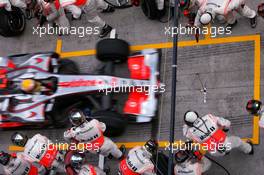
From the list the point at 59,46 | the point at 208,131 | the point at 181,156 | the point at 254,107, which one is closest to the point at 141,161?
the point at 181,156

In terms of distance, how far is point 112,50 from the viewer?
8500 millimetres

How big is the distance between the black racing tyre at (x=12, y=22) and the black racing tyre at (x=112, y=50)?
2.16 metres

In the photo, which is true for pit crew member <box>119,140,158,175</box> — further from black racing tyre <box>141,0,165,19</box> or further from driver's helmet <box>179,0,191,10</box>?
black racing tyre <box>141,0,165,19</box>

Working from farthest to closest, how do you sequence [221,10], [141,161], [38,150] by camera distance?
1. [221,10]
2. [38,150]
3. [141,161]

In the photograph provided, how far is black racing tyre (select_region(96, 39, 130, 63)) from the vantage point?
8508 millimetres

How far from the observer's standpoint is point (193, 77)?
8.58m

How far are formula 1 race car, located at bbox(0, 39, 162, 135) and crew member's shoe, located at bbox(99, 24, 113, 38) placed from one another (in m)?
0.84

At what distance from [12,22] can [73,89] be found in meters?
2.45

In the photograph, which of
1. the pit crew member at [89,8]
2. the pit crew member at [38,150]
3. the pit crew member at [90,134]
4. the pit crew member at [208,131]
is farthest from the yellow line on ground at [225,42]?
the pit crew member at [38,150]

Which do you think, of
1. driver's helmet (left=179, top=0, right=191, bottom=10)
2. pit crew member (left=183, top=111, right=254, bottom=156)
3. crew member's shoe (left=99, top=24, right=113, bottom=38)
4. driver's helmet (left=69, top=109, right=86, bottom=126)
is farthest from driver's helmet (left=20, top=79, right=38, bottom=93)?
driver's helmet (left=179, top=0, right=191, bottom=10)

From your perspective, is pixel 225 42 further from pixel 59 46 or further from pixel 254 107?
pixel 59 46

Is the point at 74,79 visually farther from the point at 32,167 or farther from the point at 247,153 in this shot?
the point at 247,153

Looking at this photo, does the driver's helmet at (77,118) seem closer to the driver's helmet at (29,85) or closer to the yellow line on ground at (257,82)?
the driver's helmet at (29,85)

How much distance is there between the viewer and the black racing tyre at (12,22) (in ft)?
31.0
